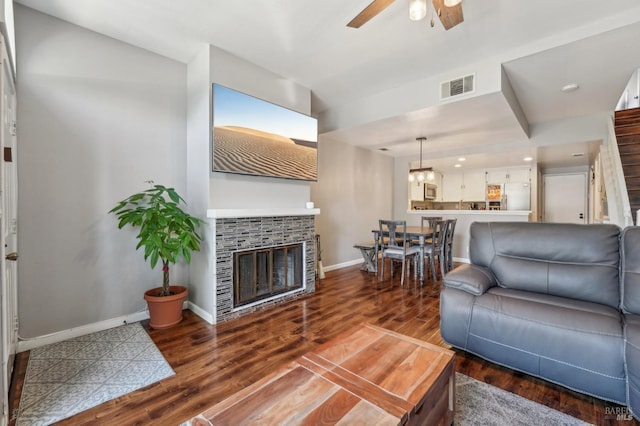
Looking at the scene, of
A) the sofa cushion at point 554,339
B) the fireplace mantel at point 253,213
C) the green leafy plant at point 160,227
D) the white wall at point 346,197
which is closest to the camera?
the sofa cushion at point 554,339

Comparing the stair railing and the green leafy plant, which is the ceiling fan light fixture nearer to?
the green leafy plant

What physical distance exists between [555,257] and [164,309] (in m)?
3.38

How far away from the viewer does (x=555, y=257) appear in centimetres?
219

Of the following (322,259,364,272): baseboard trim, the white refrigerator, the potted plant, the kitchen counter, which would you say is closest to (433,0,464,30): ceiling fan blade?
the potted plant

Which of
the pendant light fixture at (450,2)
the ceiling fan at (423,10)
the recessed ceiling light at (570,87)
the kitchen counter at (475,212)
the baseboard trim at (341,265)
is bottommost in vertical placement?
the baseboard trim at (341,265)

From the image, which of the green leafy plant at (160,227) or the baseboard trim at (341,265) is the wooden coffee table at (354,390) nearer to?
the green leafy plant at (160,227)

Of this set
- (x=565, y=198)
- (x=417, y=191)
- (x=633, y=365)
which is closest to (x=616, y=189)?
(x=633, y=365)

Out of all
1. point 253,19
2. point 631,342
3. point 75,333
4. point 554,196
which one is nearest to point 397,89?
point 253,19

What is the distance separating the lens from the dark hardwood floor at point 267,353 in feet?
5.29

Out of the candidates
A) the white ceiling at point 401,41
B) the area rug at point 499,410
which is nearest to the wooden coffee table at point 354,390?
the area rug at point 499,410

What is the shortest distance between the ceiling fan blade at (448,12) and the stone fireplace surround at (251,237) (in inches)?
90.7

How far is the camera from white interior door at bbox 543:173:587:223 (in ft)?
23.3

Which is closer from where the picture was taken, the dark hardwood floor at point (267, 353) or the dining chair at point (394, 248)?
the dark hardwood floor at point (267, 353)

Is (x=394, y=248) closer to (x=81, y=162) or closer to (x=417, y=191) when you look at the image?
(x=417, y=191)
